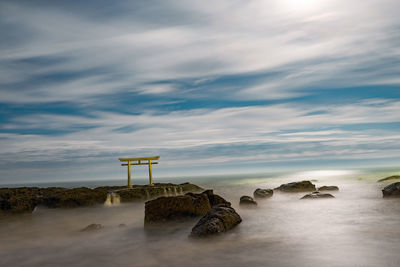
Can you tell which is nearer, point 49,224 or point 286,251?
point 286,251

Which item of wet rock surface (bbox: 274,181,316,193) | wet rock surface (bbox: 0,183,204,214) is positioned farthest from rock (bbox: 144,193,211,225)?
wet rock surface (bbox: 274,181,316,193)

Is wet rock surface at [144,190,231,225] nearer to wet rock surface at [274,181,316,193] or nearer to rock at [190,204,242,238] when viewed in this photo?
rock at [190,204,242,238]

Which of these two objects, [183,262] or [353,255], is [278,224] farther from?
[183,262]

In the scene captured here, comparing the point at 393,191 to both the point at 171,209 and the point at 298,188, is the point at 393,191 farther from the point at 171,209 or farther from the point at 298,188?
the point at 171,209

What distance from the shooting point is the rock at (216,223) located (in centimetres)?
862

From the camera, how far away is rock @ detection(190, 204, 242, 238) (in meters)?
8.62

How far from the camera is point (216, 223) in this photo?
889 cm

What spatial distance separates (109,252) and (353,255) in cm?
590

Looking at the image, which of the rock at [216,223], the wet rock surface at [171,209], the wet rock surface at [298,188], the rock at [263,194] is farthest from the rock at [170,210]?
the wet rock surface at [298,188]

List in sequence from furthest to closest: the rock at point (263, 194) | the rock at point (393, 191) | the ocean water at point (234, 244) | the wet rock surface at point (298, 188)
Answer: the wet rock surface at point (298, 188) → the rock at point (263, 194) → the rock at point (393, 191) → the ocean water at point (234, 244)

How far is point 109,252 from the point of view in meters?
7.98

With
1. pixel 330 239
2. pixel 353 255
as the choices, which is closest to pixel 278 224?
pixel 330 239

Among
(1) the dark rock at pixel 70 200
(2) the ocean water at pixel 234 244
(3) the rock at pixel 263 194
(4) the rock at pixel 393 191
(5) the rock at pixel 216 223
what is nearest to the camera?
→ (2) the ocean water at pixel 234 244

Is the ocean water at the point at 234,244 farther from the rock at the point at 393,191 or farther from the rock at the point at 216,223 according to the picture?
the rock at the point at 393,191
